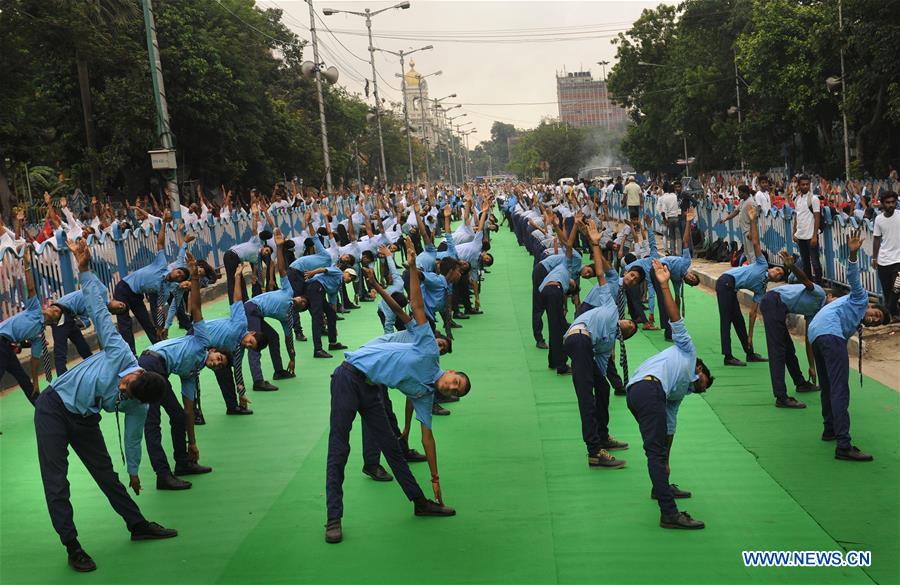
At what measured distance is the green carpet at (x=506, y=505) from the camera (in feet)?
21.7

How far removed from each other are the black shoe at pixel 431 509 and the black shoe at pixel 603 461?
1.53m

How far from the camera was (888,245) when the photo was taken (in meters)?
12.9

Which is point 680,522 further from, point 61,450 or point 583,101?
point 583,101

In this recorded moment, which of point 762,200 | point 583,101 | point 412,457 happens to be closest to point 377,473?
point 412,457

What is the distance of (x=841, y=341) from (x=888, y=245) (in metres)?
5.25

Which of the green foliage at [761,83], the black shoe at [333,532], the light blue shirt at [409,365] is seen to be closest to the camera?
the black shoe at [333,532]

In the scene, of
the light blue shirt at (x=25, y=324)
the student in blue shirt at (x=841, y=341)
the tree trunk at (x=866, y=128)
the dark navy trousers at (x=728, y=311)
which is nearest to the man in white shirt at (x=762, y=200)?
the dark navy trousers at (x=728, y=311)

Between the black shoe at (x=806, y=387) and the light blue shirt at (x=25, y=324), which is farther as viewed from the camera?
the black shoe at (x=806, y=387)

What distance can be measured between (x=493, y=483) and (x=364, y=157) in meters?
68.1

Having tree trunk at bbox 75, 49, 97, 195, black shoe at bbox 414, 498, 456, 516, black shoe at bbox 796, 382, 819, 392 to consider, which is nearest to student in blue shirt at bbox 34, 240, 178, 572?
black shoe at bbox 414, 498, 456, 516

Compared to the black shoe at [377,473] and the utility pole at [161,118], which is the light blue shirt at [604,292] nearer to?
the black shoe at [377,473]

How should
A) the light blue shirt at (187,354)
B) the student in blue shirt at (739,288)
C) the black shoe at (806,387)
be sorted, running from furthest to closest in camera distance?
the student in blue shirt at (739,288) → the black shoe at (806,387) → the light blue shirt at (187,354)

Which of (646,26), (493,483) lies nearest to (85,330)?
(493,483)

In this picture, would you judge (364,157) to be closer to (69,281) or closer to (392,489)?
(69,281)
